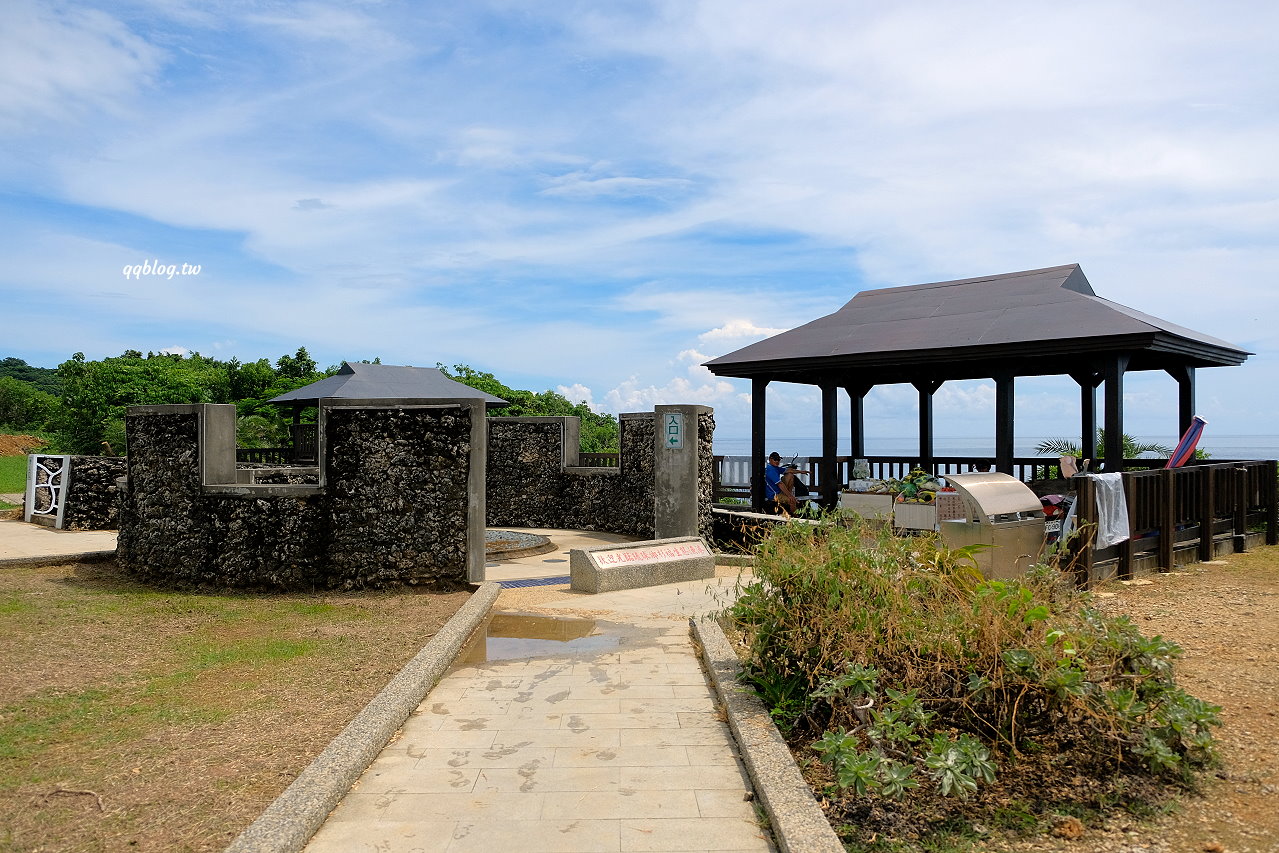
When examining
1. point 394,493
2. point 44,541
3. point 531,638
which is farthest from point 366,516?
point 44,541

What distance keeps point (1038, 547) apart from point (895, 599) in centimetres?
478

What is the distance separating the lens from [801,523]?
648 cm

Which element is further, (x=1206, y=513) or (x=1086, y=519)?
(x=1206, y=513)

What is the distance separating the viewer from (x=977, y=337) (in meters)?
14.2

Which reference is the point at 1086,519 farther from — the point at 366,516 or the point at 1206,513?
the point at 366,516

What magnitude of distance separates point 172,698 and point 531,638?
9.19 feet

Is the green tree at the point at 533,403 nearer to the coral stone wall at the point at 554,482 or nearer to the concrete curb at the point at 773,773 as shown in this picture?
the coral stone wall at the point at 554,482

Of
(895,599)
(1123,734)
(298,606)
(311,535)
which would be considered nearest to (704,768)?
(895,599)

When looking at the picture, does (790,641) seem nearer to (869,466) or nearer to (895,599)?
(895,599)

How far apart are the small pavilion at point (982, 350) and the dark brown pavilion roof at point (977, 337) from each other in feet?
0.07

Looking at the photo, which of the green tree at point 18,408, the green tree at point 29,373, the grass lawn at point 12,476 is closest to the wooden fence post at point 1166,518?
the grass lawn at point 12,476

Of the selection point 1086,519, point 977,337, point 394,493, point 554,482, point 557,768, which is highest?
point 977,337

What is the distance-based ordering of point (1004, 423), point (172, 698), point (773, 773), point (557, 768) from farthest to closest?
point (1004, 423)
point (172, 698)
point (557, 768)
point (773, 773)

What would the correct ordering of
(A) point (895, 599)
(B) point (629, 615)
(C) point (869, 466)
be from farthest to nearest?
(C) point (869, 466)
(B) point (629, 615)
(A) point (895, 599)
